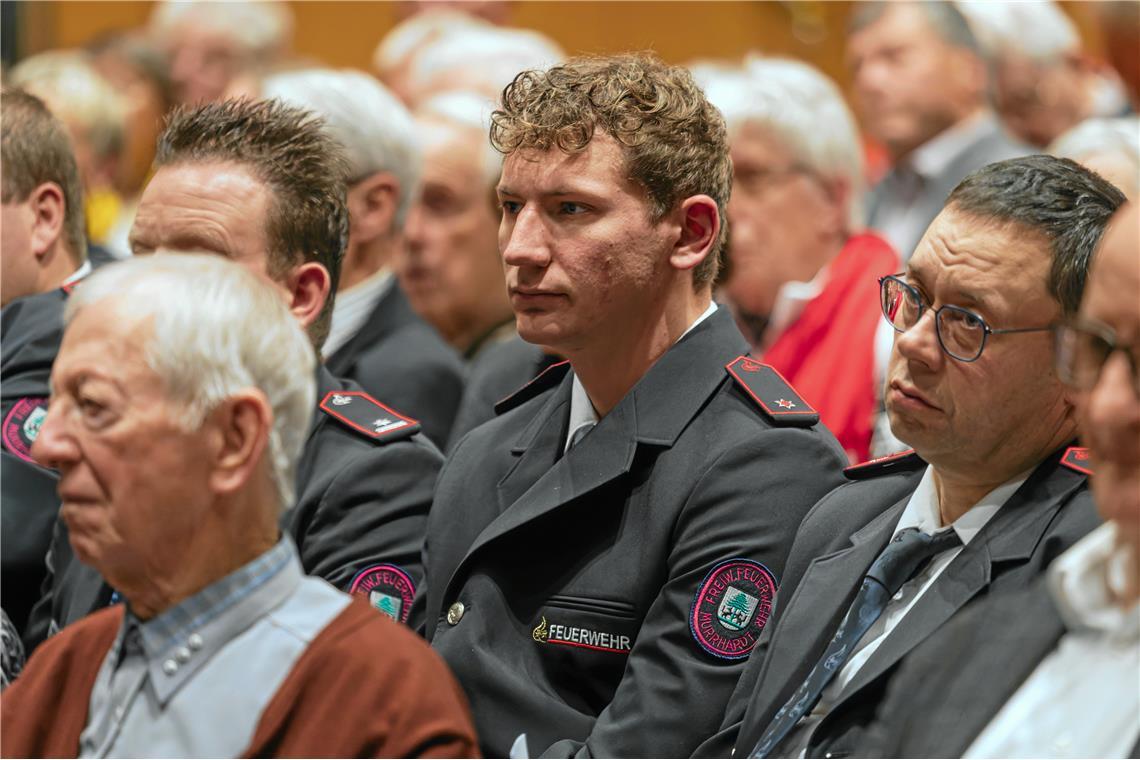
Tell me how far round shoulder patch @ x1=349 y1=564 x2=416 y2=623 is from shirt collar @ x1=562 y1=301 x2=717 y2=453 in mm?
328

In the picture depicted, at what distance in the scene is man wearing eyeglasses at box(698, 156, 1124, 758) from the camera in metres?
2.04

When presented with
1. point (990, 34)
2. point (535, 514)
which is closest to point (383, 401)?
point (535, 514)

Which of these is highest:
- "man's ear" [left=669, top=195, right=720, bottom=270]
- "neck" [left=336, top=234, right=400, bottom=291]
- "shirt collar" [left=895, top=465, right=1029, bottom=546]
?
"man's ear" [left=669, top=195, right=720, bottom=270]

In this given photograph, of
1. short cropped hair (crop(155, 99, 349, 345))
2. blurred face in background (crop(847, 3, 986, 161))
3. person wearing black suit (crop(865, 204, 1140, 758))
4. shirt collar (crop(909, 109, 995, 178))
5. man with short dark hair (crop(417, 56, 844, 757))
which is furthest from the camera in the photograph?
blurred face in background (crop(847, 3, 986, 161))

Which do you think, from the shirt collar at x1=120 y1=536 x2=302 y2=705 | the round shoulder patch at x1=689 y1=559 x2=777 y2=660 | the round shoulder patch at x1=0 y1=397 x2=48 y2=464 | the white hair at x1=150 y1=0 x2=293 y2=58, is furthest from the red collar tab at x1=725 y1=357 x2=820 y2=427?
the white hair at x1=150 y1=0 x2=293 y2=58

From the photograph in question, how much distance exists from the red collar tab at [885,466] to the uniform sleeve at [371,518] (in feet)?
2.28

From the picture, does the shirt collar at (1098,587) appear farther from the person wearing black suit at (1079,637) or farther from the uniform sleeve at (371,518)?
the uniform sleeve at (371,518)

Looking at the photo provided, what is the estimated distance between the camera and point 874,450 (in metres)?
3.43

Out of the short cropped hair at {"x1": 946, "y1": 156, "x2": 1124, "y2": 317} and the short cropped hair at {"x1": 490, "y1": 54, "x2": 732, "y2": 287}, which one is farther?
the short cropped hair at {"x1": 490, "y1": 54, "x2": 732, "y2": 287}

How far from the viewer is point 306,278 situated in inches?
106

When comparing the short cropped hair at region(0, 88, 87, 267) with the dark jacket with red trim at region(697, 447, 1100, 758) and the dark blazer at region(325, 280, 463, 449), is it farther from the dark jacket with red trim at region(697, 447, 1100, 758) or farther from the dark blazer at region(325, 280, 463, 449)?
the dark jacket with red trim at region(697, 447, 1100, 758)

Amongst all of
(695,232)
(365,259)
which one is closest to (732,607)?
(695,232)

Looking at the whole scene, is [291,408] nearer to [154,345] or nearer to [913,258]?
[154,345]

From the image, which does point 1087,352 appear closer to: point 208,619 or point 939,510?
point 939,510
